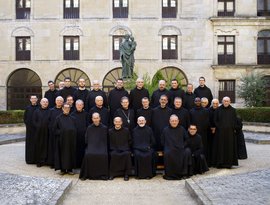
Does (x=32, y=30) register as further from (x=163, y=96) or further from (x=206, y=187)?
(x=206, y=187)

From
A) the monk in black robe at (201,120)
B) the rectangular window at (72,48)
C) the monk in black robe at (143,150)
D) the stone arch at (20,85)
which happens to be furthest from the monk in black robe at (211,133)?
the stone arch at (20,85)

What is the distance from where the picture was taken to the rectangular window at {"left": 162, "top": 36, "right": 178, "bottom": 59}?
119 ft

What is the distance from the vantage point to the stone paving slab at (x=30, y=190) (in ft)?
29.0

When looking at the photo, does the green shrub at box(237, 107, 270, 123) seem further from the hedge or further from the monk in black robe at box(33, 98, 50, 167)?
the monk in black robe at box(33, 98, 50, 167)

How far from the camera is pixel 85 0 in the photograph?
36.1 metres

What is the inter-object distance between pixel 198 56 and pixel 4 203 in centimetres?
2893

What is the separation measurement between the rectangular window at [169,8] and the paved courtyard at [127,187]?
22439 mm

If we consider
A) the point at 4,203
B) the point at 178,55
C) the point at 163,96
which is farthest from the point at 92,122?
the point at 178,55

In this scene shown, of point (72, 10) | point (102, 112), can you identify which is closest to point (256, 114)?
point (102, 112)

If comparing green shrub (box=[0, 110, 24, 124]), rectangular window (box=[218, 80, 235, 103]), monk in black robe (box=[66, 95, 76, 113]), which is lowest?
green shrub (box=[0, 110, 24, 124])

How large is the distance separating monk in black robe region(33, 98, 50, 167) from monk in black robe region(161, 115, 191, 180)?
3979 mm

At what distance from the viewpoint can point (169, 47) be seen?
36.1 meters

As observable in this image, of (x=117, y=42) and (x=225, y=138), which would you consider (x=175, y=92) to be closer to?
(x=225, y=138)

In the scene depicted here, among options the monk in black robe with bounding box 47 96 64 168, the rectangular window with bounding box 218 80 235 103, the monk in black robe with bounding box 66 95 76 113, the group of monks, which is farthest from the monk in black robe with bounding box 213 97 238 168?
the rectangular window with bounding box 218 80 235 103
